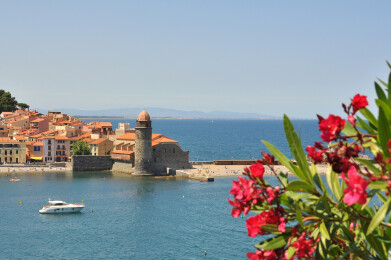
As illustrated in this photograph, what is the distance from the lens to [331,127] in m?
3.81

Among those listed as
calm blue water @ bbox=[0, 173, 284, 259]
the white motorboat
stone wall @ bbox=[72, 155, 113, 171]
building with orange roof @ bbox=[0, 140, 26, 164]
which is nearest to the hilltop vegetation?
building with orange roof @ bbox=[0, 140, 26, 164]

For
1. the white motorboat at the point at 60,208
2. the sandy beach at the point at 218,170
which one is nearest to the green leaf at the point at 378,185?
the white motorboat at the point at 60,208

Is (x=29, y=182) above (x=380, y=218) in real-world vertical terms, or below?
below

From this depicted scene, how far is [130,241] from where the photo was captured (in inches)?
1529

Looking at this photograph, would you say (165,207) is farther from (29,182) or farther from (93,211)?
(29,182)

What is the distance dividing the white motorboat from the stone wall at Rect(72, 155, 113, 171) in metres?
31.4

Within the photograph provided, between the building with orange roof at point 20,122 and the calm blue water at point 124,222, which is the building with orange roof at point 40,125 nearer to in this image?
the building with orange roof at point 20,122

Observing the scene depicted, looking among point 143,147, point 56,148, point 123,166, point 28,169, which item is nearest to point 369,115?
point 143,147

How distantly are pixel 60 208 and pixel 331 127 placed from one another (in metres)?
50.2

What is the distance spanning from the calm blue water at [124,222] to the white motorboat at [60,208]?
2.91ft

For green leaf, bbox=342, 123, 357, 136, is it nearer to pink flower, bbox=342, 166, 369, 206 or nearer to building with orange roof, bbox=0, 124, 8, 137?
pink flower, bbox=342, 166, 369, 206

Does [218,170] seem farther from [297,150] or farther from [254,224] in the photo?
[254,224]

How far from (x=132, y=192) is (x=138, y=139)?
14242 millimetres

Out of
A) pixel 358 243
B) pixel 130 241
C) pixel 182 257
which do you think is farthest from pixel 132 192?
pixel 358 243
